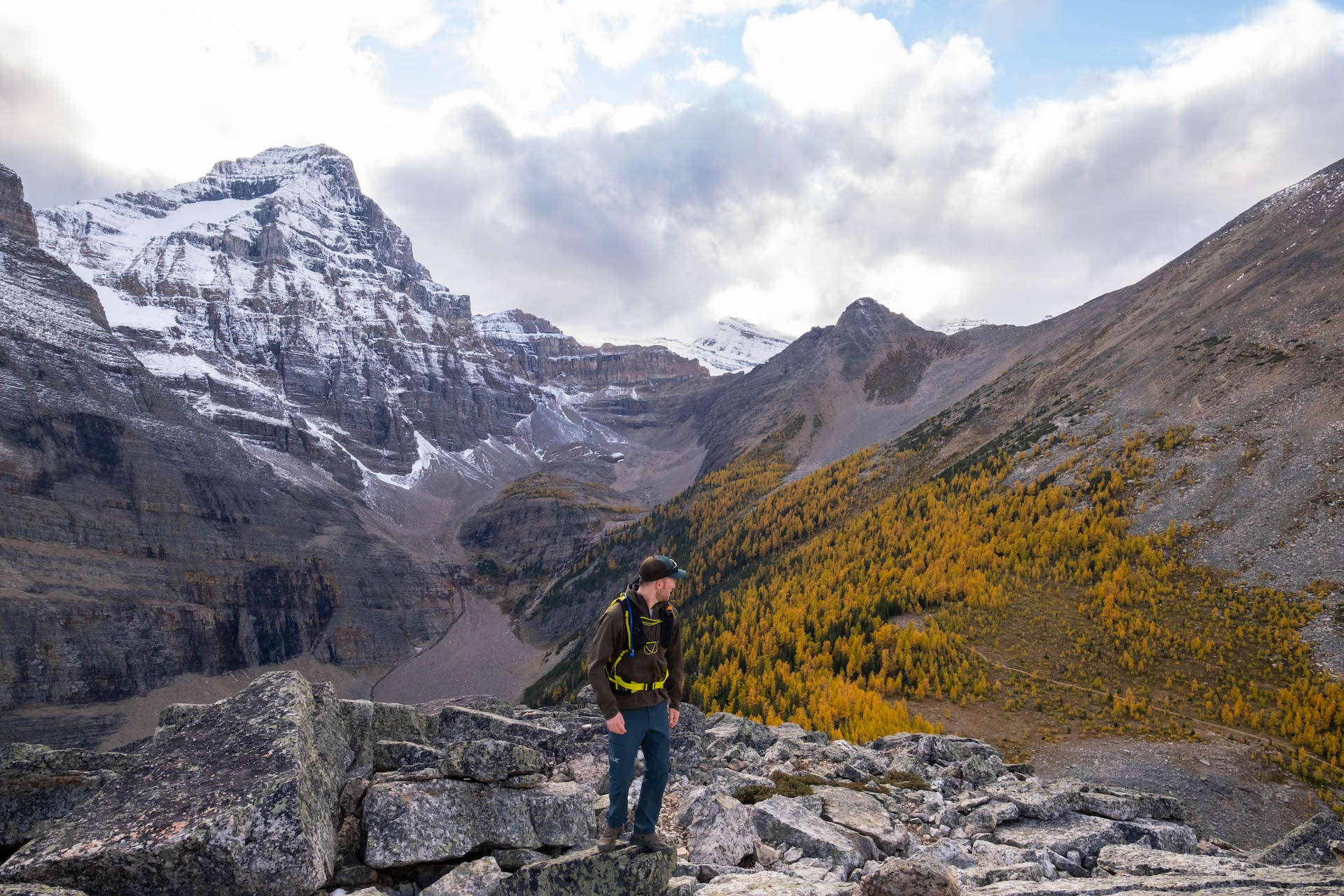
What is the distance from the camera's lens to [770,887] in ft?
27.0

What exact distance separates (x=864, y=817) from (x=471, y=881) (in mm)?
8864

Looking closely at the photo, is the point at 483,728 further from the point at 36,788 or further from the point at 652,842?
the point at 652,842

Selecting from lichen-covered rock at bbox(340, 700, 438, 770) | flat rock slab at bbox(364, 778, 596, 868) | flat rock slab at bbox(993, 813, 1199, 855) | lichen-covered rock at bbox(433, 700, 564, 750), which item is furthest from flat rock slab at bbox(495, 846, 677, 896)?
flat rock slab at bbox(993, 813, 1199, 855)

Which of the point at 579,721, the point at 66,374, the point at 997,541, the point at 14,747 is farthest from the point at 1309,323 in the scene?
the point at 66,374

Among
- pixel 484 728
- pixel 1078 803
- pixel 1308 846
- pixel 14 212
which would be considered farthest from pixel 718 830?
pixel 14 212

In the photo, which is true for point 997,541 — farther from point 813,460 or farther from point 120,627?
point 120,627

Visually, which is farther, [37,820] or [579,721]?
[579,721]

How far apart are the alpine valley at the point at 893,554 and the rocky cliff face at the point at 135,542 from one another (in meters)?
0.60

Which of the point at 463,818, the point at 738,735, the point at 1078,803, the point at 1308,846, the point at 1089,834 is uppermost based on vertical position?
the point at 463,818

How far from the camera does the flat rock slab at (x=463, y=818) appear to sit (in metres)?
8.04

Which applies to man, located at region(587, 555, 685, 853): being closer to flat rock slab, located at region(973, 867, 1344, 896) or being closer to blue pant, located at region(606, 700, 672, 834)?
blue pant, located at region(606, 700, 672, 834)

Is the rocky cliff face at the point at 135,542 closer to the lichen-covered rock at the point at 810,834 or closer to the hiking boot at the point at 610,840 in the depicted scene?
the lichen-covered rock at the point at 810,834

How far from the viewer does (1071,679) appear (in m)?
40.1

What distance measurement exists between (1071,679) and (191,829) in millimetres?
46567
